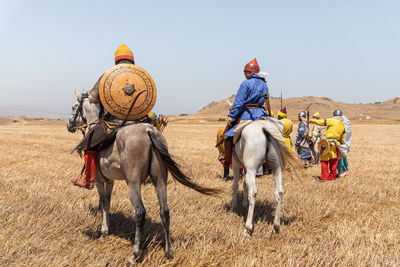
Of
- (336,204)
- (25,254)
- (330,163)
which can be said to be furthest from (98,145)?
(330,163)

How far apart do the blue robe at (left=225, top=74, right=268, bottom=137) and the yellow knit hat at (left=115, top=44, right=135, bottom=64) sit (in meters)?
2.07

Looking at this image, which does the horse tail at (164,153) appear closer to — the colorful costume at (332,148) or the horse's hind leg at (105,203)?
the horse's hind leg at (105,203)

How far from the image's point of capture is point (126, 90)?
13.7 ft

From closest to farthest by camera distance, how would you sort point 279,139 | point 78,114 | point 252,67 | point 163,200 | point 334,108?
1. point 163,200
2. point 279,139
3. point 78,114
4. point 252,67
5. point 334,108

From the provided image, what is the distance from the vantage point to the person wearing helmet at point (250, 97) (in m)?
5.52

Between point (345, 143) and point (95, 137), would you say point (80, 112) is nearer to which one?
point (95, 137)

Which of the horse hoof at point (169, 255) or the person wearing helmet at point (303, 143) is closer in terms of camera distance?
the horse hoof at point (169, 255)

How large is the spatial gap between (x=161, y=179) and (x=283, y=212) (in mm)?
2970

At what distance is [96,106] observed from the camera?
479 centimetres

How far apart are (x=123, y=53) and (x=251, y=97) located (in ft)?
7.87

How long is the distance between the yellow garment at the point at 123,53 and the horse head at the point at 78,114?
1.00m

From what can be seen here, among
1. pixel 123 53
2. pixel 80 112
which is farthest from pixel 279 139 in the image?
pixel 80 112

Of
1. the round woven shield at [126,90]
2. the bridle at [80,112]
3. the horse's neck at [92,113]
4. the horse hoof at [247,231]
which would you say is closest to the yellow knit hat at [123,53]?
Result: the round woven shield at [126,90]

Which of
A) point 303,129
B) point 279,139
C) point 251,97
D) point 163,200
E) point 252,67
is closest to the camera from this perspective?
point 163,200
